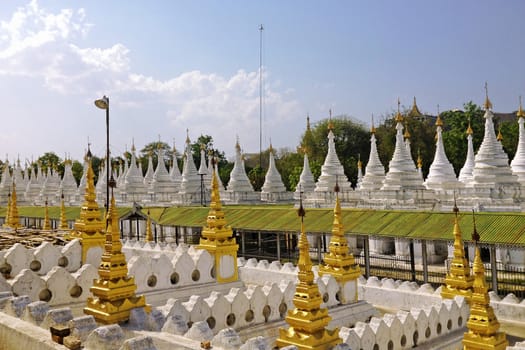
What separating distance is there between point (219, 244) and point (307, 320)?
559 cm

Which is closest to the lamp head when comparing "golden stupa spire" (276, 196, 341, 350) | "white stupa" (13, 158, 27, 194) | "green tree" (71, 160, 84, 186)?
"golden stupa spire" (276, 196, 341, 350)

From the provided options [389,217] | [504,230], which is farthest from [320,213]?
[504,230]

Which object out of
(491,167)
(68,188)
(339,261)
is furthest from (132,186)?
(339,261)

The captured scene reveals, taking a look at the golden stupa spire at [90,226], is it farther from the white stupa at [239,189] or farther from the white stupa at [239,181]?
the white stupa at [239,181]

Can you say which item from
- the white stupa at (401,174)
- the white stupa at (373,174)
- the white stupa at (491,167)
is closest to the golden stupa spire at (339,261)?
the white stupa at (491,167)

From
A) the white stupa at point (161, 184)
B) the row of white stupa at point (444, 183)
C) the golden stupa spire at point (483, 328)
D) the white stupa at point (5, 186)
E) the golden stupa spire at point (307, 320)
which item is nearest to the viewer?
the golden stupa spire at point (307, 320)

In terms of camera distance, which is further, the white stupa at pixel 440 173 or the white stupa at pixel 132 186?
the white stupa at pixel 132 186

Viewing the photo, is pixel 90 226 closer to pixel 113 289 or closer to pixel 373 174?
pixel 113 289

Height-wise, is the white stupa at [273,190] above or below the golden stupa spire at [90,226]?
above

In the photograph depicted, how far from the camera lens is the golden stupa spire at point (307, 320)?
313 inches

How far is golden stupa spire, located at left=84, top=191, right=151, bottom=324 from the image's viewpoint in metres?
8.35

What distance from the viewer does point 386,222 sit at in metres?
20.8

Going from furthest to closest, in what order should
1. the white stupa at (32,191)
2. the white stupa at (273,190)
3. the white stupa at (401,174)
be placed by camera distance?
1. the white stupa at (32,191)
2. the white stupa at (273,190)
3. the white stupa at (401,174)

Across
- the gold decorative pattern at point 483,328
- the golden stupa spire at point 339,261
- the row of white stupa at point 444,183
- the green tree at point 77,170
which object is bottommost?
the gold decorative pattern at point 483,328
